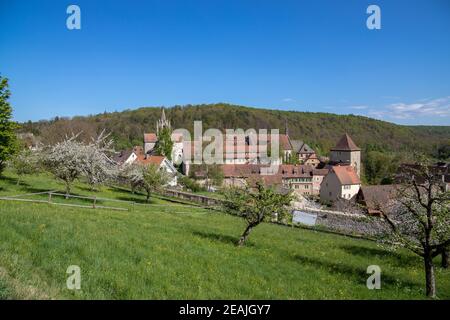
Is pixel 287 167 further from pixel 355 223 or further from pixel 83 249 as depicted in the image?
pixel 83 249

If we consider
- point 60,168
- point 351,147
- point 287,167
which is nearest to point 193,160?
point 287,167

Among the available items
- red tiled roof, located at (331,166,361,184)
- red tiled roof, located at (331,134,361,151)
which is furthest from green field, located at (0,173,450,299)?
red tiled roof, located at (331,134,361,151)

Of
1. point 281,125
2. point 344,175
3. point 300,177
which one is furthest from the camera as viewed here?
point 281,125

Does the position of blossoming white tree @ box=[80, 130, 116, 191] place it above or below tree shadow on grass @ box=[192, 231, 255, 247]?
above

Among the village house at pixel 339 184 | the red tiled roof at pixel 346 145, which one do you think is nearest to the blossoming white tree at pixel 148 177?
the village house at pixel 339 184

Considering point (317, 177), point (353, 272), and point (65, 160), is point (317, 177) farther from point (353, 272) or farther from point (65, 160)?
point (353, 272)

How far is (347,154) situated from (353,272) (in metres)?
88.3

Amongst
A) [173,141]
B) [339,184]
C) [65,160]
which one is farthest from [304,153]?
[65,160]

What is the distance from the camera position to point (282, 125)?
559 feet

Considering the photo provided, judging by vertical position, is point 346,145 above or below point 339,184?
above

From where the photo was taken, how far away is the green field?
834cm

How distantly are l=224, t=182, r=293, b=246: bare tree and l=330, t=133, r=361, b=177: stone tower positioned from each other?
277 feet

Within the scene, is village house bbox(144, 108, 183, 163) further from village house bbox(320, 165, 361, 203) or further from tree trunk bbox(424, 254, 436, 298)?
tree trunk bbox(424, 254, 436, 298)

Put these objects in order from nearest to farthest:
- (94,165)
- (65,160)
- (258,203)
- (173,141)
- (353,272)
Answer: (353,272) → (258,203) → (65,160) → (94,165) → (173,141)
